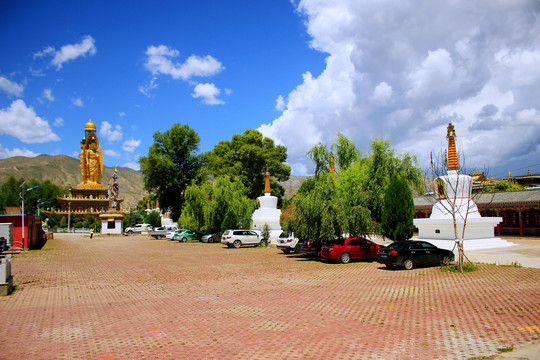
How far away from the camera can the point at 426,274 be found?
14.6m

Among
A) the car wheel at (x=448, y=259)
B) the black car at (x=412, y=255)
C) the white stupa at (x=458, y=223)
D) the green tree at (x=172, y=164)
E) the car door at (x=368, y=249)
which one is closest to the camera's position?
the black car at (x=412, y=255)

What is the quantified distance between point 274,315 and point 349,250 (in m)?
10.5

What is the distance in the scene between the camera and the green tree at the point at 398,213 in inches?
842

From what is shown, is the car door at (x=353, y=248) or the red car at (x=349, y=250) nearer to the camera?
the red car at (x=349, y=250)

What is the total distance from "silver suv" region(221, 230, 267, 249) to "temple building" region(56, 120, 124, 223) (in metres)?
62.1

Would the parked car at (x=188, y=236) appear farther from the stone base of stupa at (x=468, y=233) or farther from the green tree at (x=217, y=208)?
the stone base of stupa at (x=468, y=233)

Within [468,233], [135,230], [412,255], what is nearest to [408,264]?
[412,255]

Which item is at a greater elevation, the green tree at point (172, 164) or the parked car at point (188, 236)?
the green tree at point (172, 164)

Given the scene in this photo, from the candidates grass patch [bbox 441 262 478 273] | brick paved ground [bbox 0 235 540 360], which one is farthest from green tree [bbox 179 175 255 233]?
grass patch [bbox 441 262 478 273]

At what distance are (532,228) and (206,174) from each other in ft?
117

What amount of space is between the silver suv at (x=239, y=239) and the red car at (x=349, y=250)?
41.1 feet

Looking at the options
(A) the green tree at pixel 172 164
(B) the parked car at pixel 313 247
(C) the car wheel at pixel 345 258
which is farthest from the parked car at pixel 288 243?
(A) the green tree at pixel 172 164

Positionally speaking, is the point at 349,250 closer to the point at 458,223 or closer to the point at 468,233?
the point at 458,223

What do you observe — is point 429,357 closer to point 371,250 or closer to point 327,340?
point 327,340
